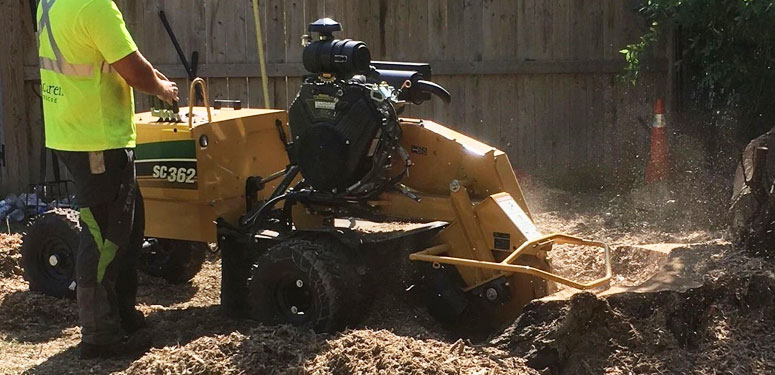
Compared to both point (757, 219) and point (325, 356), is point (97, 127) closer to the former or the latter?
point (325, 356)

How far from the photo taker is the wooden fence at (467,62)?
28.3 ft

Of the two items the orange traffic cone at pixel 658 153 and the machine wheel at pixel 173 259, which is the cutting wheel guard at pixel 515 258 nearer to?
the machine wheel at pixel 173 259

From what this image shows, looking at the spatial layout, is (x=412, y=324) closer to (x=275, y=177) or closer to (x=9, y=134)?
(x=275, y=177)

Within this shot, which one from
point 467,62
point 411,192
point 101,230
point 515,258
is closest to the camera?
point 515,258

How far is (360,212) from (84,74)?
5.22 feet

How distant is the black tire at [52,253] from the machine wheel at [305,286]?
59.8 inches

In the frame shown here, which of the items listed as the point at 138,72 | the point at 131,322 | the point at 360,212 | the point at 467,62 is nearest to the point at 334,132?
the point at 360,212

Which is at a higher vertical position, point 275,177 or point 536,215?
point 275,177

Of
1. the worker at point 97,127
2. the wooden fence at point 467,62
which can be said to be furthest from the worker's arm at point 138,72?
the wooden fence at point 467,62

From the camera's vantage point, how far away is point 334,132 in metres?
4.93

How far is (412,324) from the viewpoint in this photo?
476cm

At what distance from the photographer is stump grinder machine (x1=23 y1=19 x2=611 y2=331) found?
186 inches

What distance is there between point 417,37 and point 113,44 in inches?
217

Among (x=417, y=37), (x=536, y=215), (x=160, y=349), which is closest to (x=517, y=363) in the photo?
(x=160, y=349)
